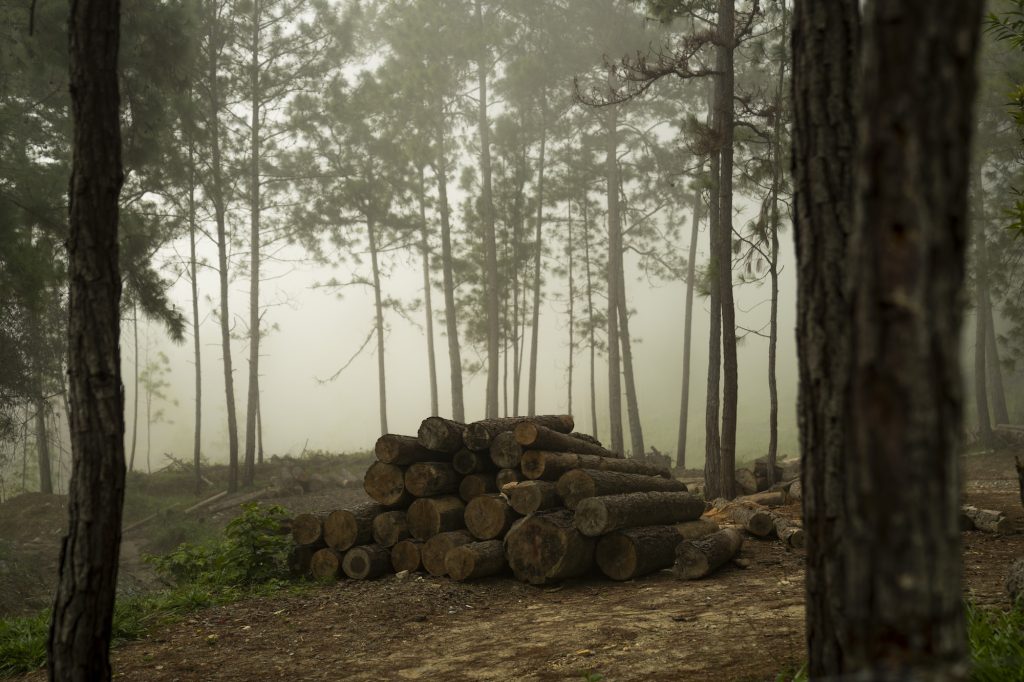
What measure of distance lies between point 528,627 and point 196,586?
4008 millimetres

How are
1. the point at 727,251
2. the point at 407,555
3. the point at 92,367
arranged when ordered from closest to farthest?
the point at 92,367 < the point at 407,555 < the point at 727,251

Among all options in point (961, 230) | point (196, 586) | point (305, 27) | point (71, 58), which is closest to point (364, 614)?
point (196, 586)

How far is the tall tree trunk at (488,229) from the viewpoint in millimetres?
22906

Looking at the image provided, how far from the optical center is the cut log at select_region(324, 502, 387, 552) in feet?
27.9

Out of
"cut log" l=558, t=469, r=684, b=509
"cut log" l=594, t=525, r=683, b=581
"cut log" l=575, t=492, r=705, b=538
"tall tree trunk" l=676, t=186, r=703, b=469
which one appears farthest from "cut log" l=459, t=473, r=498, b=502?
"tall tree trunk" l=676, t=186, r=703, b=469

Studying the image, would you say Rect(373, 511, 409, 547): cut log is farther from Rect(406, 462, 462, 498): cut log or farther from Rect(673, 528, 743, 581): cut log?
Rect(673, 528, 743, 581): cut log

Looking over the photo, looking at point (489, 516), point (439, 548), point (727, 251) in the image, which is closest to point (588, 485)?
point (489, 516)

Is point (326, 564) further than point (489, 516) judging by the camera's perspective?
Yes

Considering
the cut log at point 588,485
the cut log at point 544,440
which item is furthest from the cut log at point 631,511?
the cut log at point 544,440

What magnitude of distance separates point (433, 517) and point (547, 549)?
55.3 inches

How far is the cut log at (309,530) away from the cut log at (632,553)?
3.19 m

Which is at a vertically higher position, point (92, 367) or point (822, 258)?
point (822, 258)

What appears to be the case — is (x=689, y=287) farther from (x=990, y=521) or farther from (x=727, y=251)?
(x=990, y=521)

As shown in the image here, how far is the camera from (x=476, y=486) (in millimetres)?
8680
